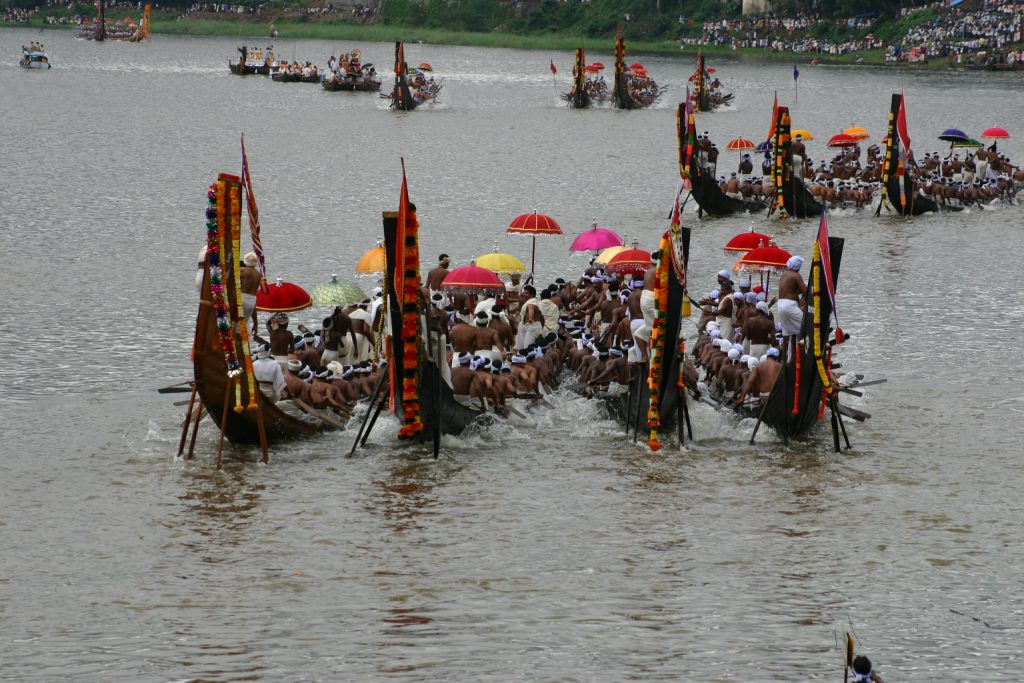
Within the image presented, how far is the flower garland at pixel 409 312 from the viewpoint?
20.0 m

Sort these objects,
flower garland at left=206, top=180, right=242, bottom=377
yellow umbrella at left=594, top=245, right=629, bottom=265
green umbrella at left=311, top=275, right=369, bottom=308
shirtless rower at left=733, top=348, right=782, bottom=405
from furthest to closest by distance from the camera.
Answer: yellow umbrella at left=594, top=245, right=629, bottom=265 → green umbrella at left=311, top=275, right=369, bottom=308 → shirtless rower at left=733, top=348, right=782, bottom=405 → flower garland at left=206, top=180, right=242, bottom=377

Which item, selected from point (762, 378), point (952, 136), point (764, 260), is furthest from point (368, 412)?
point (952, 136)

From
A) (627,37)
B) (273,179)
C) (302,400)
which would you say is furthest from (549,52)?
(302,400)

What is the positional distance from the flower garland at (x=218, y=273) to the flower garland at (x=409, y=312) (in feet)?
7.68

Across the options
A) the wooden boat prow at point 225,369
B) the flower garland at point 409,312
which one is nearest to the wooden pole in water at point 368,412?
the flower garland at point 409,312

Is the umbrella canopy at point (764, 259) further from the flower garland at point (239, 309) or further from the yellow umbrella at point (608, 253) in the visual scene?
the flower garland at point (239, 309)

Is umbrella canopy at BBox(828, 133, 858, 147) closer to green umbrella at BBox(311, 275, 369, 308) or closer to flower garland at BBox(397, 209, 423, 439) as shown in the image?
green umbrella at BBox(311, 275, 369, 308)

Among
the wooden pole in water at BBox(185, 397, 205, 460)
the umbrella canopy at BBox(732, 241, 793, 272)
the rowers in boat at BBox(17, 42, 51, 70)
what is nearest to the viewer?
the wooden pole in water at BBox(185, 397, 205, 460)

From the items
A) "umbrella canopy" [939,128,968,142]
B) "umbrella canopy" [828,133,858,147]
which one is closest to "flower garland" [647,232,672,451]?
"umbrella canopy" [939,128,968,142]

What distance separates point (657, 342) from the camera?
20.8 meters

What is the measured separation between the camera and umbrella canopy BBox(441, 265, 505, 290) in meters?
25.3

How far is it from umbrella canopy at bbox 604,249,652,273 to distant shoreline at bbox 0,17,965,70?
9778 cm

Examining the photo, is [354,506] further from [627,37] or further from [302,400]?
[627,37]

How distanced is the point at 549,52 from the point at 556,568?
411 ft
